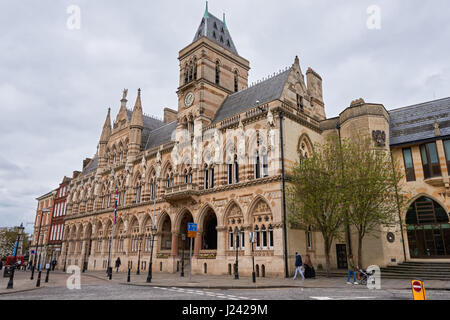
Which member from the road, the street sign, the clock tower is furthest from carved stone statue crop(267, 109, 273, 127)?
the street sign

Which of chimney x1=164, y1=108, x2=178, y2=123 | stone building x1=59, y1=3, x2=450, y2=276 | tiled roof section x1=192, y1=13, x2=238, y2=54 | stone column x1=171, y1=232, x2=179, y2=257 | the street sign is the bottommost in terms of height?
the street sign

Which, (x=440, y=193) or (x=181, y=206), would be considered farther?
(x=181, y=206)

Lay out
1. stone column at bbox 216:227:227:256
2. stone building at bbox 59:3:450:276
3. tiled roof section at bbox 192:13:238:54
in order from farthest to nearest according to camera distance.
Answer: tiled roof section at bbox 192:13:238:54 < stone column at bbox 216:227:227:256 < stone building at bbox 59:3:450:276

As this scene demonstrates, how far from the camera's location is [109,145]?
52062mm

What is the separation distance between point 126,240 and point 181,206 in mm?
12413

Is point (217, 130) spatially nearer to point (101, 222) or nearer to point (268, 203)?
point (268, 203)

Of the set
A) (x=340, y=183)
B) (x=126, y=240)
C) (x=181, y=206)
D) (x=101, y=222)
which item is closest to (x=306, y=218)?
(x=340, y=183)

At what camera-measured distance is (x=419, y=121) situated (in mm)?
28781

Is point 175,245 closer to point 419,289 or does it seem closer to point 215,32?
point 215,32

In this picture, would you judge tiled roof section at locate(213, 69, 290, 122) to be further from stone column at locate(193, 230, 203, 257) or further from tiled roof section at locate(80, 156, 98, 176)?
tiled roof section at locate(80, 156, 98, 176)

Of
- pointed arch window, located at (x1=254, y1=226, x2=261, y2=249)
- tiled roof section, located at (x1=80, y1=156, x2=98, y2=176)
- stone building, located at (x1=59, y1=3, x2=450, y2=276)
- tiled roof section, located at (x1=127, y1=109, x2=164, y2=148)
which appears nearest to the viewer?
stone building, located at (x1=59, y1=3, x2=450, y2=276)

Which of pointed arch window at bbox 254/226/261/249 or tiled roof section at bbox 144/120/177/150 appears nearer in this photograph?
pointed arch window at bbox 254/226/261/249

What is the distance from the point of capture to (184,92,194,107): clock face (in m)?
37.9

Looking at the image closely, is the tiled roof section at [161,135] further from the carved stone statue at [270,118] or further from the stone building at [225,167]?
the carved stone statue at [270,118]
